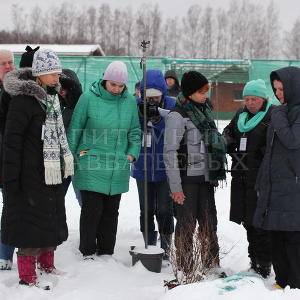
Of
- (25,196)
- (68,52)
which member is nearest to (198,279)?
(25,196)

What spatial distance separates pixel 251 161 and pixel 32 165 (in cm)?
168

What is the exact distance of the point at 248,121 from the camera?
12.1 feet

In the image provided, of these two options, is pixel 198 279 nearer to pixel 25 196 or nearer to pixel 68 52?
pixel 25 196

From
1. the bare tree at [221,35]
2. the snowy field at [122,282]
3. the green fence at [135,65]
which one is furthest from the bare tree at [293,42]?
the snowy field at [122,282]

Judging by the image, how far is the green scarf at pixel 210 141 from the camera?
3.59m

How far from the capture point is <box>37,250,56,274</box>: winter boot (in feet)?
11.4

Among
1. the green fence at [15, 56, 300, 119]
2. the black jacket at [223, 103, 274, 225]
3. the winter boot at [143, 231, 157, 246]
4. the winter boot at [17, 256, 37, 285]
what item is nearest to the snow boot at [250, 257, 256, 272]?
the black jacket at [223, 103, 274, 225]

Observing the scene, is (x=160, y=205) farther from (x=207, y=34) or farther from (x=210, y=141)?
(x=207, y=34)

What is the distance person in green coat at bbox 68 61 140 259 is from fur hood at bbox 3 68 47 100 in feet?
2.18

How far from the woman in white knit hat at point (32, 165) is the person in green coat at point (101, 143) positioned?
517mm

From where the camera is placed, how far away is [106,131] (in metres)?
3.77

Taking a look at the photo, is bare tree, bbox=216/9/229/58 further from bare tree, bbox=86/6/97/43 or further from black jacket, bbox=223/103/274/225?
black jacket, bbox=223/103/274/225

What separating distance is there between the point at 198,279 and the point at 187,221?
2.17 ft

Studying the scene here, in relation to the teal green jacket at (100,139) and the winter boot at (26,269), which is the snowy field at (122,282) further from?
the teal green jacket at (100,139)
